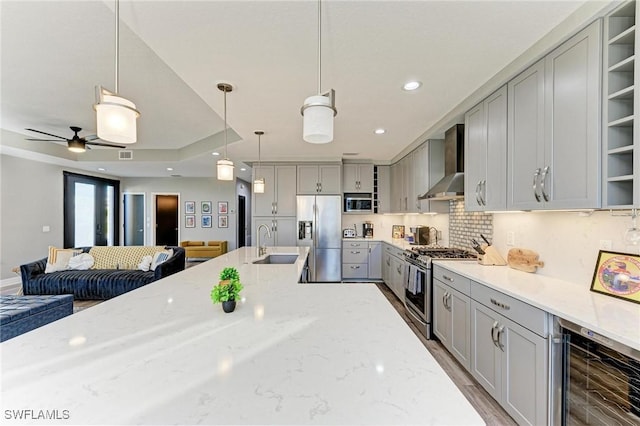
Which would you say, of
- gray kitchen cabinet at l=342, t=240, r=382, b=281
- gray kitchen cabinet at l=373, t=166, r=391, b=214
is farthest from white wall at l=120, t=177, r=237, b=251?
gray kitchen cabinet at l=373, t=166, r=391, b=214

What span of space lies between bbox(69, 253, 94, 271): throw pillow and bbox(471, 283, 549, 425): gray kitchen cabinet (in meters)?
5.48

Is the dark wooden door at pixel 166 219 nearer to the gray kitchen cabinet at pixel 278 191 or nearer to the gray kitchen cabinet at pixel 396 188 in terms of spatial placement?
the gray kitchen cabinet at pixel 278 191

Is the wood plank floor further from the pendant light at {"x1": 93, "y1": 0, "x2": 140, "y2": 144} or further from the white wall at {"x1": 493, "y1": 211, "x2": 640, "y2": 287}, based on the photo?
the pendant light at {"x1": 93, "y1": 0, "x2": 140, "y2": 144}

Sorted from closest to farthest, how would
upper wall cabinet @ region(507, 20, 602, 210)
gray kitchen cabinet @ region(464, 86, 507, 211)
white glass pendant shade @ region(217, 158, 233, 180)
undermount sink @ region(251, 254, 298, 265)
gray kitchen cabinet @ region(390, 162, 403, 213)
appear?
upper wall cabinet @ region(507, 20, 602, 210) < gray kitchen cabinet @ region(464, 86, 507, 211) < white glass pendant shade @ region(217, 158, 233, 180) < undermount sink @ region(251, 254, 298, 265) < gray kitchen cabinet @ region(390, 162, 403, 213)

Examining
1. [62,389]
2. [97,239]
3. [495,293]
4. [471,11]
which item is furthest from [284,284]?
[97,239]

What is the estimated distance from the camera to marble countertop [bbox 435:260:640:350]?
1192mm

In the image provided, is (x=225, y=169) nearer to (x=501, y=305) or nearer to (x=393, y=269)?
(x=501, y=305)

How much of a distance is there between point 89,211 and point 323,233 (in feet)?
20.5

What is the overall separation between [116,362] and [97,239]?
827cm

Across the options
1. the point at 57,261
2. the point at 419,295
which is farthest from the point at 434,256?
the point at 57,261

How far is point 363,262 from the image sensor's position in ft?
17.4

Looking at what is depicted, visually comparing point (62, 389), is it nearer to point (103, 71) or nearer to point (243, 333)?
point (243, 333)

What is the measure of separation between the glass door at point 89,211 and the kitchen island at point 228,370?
265 inches

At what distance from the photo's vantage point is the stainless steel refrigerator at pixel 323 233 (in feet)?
17.2
